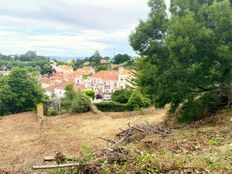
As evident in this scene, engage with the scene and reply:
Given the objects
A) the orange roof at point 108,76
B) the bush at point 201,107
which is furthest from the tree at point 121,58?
the bush at point 201,107

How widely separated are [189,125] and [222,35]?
3681mm

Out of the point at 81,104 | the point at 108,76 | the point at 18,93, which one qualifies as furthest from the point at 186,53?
the point at 108,76

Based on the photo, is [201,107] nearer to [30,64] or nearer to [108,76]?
[108,76]

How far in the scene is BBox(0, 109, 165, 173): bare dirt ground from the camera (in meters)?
12.9

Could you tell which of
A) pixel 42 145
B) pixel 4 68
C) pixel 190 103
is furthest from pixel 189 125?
pixel 4 68

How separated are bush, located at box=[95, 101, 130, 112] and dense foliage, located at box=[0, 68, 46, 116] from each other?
463cm

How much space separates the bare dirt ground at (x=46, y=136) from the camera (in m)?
12.9

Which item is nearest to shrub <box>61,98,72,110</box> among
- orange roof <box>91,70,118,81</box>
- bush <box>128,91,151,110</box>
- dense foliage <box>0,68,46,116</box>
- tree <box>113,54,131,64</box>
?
dense foliage <box>0,68,46,116</box>

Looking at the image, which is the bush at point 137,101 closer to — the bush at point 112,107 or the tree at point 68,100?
the bush at point 112,107

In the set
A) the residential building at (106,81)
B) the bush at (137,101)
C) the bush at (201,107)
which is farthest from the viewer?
the residential building at (106,81)

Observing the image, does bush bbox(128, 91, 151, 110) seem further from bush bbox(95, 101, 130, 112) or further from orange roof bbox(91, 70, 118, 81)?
orange roof bbox(91, 70, 118, 81)

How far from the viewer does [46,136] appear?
16875mm

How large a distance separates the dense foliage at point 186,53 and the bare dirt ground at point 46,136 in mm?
3346

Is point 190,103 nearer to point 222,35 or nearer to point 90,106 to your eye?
point 222,35
